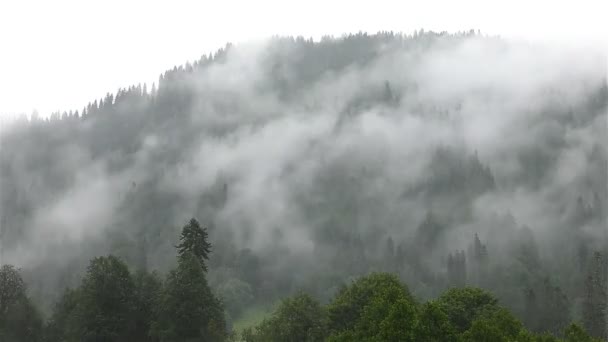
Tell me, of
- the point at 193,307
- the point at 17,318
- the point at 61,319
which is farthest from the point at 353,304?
the point at 17,318

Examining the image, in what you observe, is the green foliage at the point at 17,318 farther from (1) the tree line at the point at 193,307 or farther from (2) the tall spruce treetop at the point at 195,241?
(2) the tall spruce treetop at the point at 195,241

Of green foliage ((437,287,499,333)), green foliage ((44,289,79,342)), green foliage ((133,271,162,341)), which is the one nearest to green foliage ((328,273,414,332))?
green foliage ((437,287,499,333))

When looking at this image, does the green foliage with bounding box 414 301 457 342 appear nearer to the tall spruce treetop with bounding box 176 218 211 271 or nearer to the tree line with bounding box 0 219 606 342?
the tree line with bounding box 0 219 606 342

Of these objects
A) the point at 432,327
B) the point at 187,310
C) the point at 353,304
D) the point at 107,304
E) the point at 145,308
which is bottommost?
the point at 432,327

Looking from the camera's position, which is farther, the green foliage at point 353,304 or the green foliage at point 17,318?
the green foliage at point 17,318

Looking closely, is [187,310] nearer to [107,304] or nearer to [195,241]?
[195,241]

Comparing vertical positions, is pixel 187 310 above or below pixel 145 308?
below

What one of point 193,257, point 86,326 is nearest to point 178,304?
point 193,257

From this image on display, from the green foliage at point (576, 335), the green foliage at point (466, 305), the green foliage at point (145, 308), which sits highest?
the green foliage at point (145, 308)

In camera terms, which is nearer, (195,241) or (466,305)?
(466,305)

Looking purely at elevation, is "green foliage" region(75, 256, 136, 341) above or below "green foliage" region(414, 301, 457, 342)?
above

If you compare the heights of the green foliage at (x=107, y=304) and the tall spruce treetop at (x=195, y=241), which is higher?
the tall spruce treetop at (x=195, y=241)

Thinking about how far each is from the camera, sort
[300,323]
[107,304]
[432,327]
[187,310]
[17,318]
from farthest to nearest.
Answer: [17,318]
[107,304]
[300,323]
[187,310]
[432,327]

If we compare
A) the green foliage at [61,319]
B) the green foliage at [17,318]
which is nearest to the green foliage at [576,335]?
the green foliage at [61,319]
